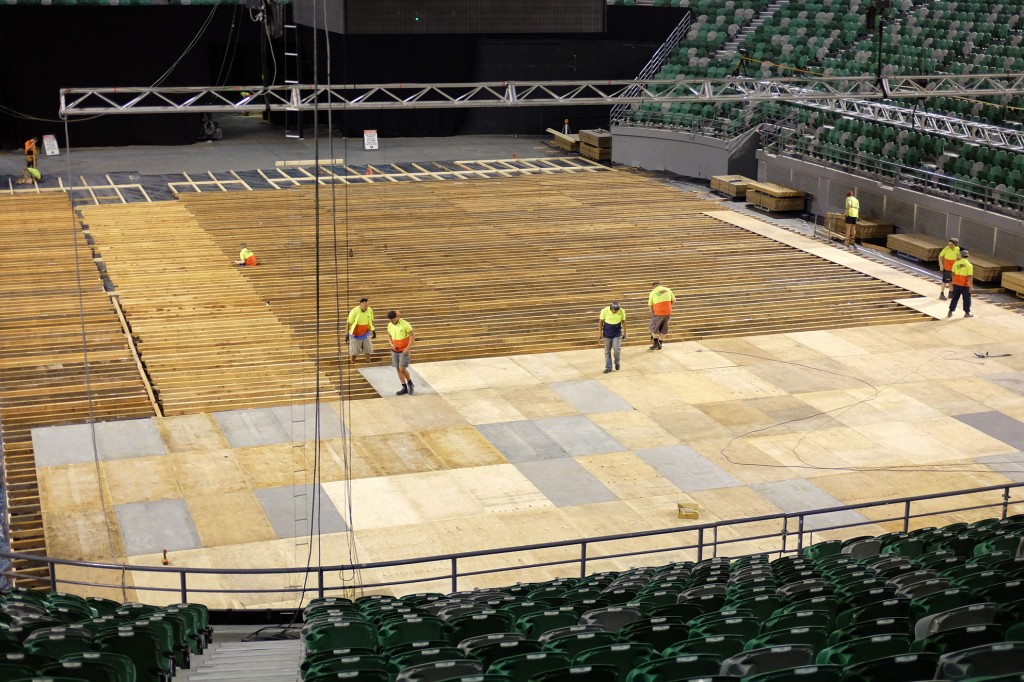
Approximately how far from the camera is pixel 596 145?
1631 inches

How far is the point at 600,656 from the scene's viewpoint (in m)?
7.95

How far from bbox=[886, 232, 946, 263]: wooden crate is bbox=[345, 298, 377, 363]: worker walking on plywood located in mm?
13605

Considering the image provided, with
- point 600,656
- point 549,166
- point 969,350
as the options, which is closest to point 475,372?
point 969,350

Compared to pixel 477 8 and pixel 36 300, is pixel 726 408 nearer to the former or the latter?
pixel 477 8

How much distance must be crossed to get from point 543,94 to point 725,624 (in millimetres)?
39094

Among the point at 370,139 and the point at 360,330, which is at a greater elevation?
the point at 370,139

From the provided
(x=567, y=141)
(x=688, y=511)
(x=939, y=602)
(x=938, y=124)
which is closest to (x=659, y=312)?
(x=688, y=511)

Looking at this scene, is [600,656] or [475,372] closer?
[600,656]

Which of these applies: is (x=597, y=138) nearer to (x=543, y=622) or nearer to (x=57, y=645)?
(x=543, y=622)

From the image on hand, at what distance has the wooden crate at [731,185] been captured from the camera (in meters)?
35.9

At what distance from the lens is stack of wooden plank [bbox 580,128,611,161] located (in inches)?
1629

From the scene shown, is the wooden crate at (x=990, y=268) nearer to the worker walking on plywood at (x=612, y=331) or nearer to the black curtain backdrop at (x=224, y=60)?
the worker walking on plywood at (x=612, y=331)

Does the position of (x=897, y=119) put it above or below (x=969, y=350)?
above

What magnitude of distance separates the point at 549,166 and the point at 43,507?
2635 centimetres
